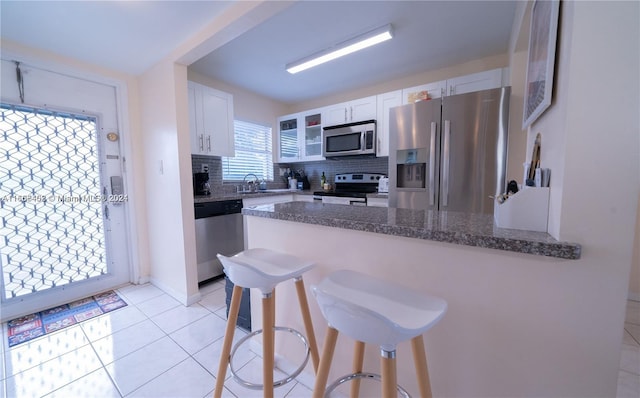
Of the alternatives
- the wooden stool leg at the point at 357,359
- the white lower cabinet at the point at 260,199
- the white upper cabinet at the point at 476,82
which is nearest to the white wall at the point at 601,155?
the wooden stool leg at the point at 357,359

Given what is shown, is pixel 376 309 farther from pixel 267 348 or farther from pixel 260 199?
pixel 260 199

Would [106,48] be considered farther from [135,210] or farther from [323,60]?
[323,60]

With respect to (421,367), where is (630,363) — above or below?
below

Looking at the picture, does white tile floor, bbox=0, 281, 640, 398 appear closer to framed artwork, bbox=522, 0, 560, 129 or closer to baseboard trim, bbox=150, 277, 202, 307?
baseboard trim, bbox=150, 277, 202, 307

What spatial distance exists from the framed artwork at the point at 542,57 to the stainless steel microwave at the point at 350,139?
2010mm

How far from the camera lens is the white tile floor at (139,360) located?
132 centimetres

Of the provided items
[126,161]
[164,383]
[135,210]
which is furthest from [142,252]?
[164,383]

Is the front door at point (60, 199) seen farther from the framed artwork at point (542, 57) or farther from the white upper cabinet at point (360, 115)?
the framed artwork at point (542, 57)

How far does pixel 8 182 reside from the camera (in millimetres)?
1932

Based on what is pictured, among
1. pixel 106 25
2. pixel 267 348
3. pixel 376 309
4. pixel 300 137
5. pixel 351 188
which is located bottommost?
pixel 267 348

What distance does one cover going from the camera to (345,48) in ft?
7.46

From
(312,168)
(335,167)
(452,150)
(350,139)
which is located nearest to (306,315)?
(452,150)

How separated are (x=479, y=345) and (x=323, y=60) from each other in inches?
104

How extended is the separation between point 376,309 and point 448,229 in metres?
0.37
